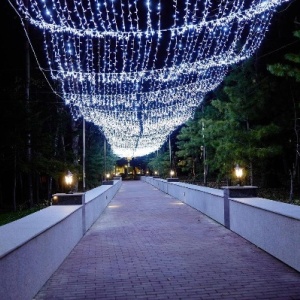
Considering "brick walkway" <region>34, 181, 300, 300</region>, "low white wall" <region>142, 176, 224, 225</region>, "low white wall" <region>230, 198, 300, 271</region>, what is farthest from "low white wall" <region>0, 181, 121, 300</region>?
"low white wall" <region>142, 176, 224, 225</region>

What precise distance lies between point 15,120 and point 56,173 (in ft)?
13.5

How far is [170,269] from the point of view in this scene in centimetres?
683

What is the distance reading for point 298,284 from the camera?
5.84 m

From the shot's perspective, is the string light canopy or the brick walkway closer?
the brick walkway

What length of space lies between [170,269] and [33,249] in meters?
2.38

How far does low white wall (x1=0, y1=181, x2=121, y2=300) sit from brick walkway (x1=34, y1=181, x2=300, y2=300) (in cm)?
22

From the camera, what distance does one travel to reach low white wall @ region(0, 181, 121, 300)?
14.6 feet

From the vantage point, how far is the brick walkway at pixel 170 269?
18.3 ft

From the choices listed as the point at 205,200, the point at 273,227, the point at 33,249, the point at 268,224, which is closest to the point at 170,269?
the point at 273,227

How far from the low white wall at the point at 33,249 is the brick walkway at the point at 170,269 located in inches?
8.5

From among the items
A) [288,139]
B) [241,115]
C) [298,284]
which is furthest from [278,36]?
[298,284]

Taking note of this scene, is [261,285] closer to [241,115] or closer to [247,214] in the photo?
[247,214]

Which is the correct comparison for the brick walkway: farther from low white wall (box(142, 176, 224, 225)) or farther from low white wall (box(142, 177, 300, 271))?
low white wall (box(142, 176, 224, 225))

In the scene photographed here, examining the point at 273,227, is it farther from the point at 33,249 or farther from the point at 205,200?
the point at 205,200
